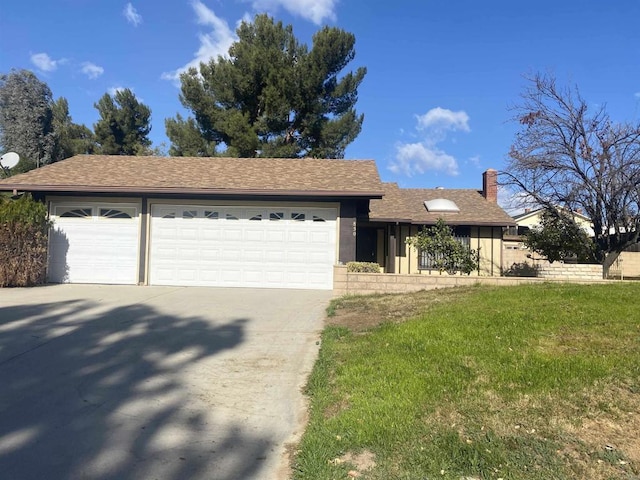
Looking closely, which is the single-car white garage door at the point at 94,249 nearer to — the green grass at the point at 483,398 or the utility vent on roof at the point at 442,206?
the green grass at the point at 483,398

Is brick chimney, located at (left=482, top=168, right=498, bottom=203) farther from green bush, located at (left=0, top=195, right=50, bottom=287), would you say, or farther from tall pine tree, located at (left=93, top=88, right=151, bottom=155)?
tall pine tree, located at (left=93, top=88, right=151, bottom=155)

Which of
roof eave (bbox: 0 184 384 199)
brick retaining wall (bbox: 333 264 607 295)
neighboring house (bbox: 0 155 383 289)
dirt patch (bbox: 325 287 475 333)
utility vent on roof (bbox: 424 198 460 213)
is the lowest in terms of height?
dirt patch (bbox: 325 287 475 333)

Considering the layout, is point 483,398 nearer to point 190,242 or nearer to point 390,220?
point 190,242

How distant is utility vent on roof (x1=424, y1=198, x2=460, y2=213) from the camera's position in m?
17.9

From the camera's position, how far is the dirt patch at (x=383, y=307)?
7.76m

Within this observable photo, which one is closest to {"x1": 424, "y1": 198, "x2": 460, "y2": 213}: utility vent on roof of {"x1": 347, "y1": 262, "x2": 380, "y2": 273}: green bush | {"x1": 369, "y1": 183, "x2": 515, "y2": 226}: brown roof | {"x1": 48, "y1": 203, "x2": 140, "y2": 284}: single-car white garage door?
{"x1": 369, "y1": 183, "x2": 515, "y2": 226}: brown roof

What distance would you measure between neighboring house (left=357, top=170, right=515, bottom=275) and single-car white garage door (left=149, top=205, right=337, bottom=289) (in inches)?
134

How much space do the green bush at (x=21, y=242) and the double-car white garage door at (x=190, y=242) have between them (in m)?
0.88

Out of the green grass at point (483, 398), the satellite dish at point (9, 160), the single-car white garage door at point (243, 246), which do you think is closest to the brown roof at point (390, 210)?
the single-car white garage door at point (243, 246)

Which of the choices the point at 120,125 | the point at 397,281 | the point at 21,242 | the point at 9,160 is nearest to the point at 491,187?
the point at 397,281

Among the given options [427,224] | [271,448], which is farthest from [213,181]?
[271,448]

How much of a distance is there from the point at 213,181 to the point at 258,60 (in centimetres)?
1051

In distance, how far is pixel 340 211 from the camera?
1296 centimetres

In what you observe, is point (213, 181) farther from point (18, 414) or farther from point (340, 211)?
point (18, 414)
